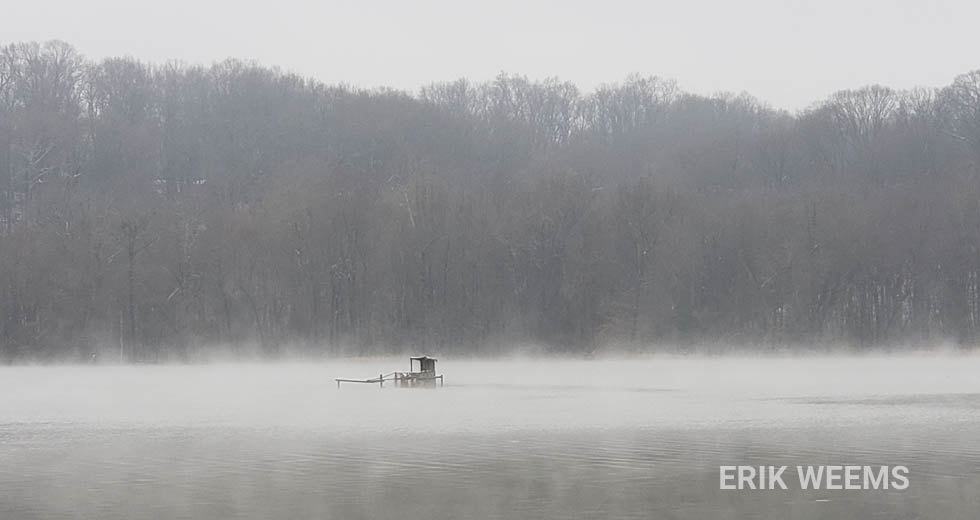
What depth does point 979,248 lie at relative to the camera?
254 feet

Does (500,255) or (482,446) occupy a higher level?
(500,255)

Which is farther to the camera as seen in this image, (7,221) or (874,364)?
(7,221)

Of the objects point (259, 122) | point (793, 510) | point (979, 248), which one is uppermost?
point (259, 122)

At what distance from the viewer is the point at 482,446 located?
27.9 metres

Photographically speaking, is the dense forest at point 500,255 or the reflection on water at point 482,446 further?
the dense forest at point 500,255

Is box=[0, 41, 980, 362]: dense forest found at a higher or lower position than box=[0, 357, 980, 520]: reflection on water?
higher

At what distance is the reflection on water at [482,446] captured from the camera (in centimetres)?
2050

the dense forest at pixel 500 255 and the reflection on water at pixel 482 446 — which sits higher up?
the dense forest at pixel 500 255

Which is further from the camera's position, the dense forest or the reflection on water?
the dense forest

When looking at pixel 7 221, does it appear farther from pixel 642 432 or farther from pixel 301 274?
pixel 642 432

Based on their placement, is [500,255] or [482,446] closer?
[482,446]

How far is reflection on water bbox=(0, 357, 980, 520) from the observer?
20.5 m

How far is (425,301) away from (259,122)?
1179 inches

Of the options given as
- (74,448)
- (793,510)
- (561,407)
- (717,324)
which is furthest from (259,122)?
(793,510)
